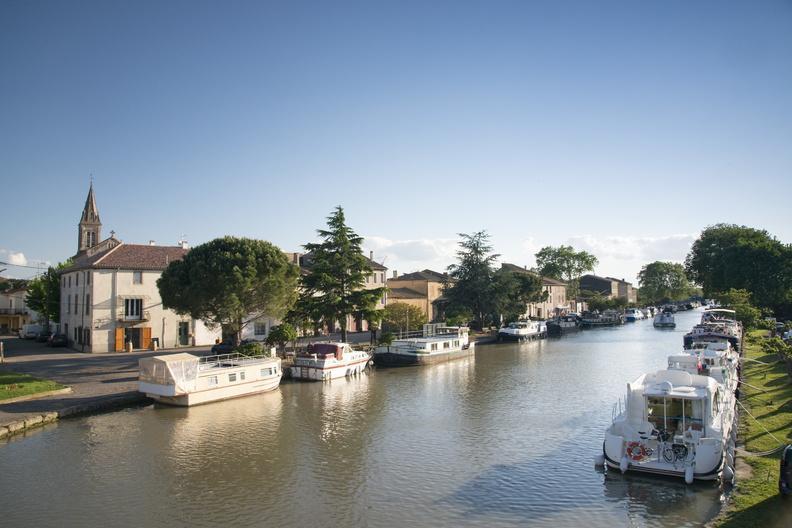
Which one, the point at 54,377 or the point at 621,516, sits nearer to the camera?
the point at 621,516

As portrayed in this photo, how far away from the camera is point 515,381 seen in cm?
4106

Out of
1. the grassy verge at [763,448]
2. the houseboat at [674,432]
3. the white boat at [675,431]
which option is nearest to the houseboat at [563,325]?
the grassy verge at [763,448]

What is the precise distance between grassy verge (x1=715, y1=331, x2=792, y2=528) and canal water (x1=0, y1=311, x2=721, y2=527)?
38.5 inches

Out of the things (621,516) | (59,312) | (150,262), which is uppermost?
(150,262)

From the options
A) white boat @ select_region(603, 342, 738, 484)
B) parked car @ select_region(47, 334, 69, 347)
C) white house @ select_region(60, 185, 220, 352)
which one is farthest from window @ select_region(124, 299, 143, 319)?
white boat @ select_region(603, 342, 738, 484)

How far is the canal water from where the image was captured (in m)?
16.8

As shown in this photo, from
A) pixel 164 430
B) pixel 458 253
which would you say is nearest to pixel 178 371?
pixel 164 430

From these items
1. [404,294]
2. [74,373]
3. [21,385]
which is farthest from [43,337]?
[404,294]

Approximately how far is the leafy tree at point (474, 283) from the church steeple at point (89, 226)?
5968cm

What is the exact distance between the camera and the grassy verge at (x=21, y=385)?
93.2 ft

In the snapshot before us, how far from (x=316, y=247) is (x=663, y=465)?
3618cm

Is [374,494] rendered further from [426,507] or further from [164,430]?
Answer: [164,430]

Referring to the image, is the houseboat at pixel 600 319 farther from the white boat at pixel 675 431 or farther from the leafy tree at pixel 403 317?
the white boat at pixel 675 431

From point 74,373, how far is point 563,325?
79579 mm
